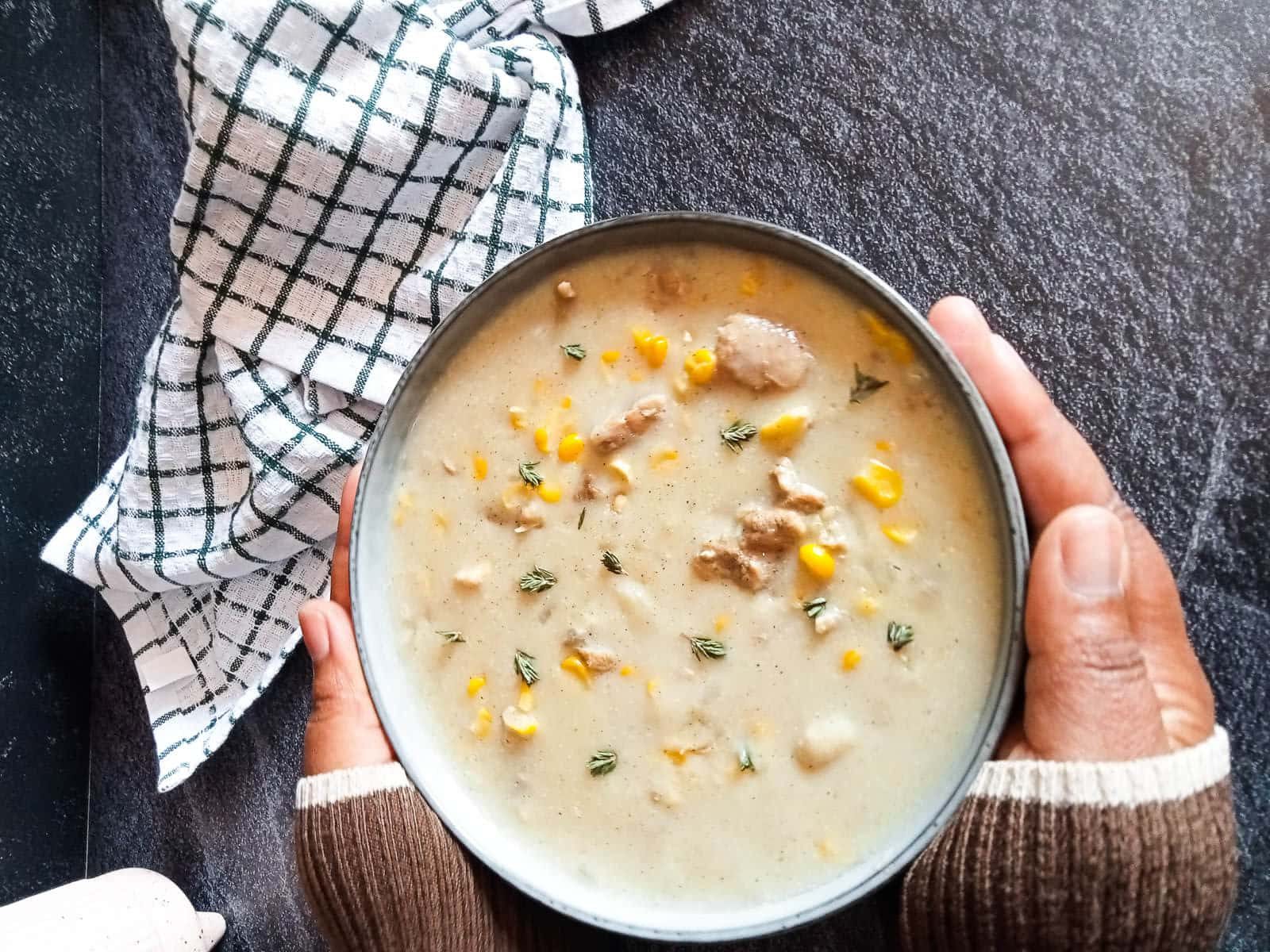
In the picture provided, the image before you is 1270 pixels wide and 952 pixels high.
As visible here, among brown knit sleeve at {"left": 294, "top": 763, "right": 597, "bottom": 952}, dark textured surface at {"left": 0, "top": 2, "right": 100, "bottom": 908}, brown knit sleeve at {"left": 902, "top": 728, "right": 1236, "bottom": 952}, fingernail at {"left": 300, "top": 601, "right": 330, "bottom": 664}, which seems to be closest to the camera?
brown knit sleeve at {"left": 902, "top": 728, "right": 1236, "bottom": 952}

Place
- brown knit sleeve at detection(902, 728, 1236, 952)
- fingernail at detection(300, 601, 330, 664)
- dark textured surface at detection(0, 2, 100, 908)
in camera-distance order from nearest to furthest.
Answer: brown knit sleeve at detection(902, 728, 1236, 952) < fingernail at detection(300, 601, 330, 664) < dark textured surface at detection(0, 2, 100, 908)

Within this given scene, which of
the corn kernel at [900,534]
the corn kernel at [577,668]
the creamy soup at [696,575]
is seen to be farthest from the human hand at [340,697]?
the corn kernel at [900,534]

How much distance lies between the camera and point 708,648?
3.31ft

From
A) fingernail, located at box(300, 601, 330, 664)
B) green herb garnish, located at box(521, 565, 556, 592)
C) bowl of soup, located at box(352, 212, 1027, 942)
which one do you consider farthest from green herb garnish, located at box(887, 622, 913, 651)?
fingernail, located at box(300, 601, 330, 664)

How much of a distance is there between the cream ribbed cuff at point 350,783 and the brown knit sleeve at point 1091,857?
0.52m

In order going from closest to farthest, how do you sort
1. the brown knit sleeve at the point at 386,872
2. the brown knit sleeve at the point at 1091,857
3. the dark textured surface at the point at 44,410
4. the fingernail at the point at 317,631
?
the brown knit sleeve at the point at 1091,857, the brown knit sleeve at the point at 386,872, the fingernail at the point at 317,631, the dark textured surface at the point at 44,410

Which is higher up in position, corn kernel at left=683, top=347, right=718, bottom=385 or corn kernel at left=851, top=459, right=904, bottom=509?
corn kernel at left=683, top=347, right=718, bottom=385

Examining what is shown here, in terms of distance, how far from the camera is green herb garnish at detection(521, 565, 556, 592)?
3.44 ft

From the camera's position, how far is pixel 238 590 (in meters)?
1.44

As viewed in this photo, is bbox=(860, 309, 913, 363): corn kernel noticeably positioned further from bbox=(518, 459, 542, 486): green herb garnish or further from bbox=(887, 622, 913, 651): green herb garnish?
bbox=(518, 459, 542, 486): green herb garnish

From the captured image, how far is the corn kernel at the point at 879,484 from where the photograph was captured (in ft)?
3.25

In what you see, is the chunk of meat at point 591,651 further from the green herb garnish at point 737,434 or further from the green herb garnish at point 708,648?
the green herb garnish at point 737,434

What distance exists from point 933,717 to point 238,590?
92 centimetres

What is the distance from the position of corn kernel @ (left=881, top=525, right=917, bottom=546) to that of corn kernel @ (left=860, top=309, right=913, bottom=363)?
151 mm
